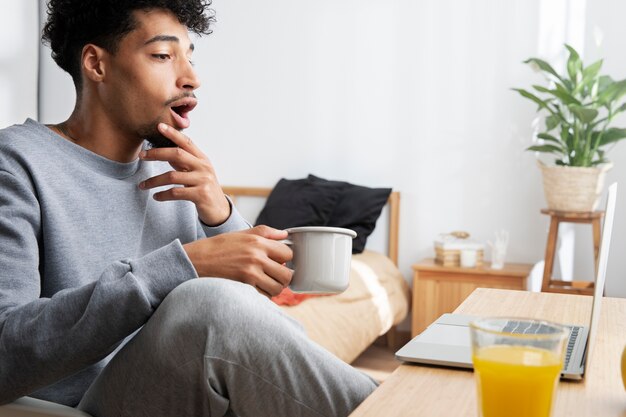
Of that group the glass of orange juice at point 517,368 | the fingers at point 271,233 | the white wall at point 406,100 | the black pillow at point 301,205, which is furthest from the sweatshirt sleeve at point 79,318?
the white wall at point 406,100

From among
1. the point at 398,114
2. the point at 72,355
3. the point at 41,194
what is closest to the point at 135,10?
the point at 41,194

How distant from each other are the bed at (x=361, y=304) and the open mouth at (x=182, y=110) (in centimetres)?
129

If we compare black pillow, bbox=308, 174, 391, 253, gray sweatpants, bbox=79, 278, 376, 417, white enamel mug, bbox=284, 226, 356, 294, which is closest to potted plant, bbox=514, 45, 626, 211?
black pillow, bbox=308, 174, 391, 253

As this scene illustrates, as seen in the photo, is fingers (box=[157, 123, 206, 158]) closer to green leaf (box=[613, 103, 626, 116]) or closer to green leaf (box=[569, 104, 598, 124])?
green leaf (box=[569, 104, 598, 124])

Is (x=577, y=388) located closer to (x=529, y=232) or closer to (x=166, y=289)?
(x=166, y=289)

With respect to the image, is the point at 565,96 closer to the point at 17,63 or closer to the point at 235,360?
the point at 235,360

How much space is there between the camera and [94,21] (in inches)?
59.8

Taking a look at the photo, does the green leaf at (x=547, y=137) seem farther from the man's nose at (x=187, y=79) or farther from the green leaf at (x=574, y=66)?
the man's nose at (x=187, y=79)

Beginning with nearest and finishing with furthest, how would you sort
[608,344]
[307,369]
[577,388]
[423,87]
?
[577,388] → [307,369] → [608,344] → [423,87]

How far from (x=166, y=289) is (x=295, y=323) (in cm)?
20

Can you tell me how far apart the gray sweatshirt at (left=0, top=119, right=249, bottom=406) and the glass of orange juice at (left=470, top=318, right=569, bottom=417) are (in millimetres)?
529

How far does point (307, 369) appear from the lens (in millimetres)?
1010

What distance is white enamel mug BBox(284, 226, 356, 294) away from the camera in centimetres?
112

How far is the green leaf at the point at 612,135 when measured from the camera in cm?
309
